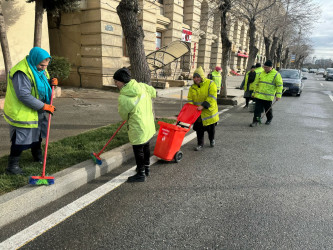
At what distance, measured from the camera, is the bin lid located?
446 cm

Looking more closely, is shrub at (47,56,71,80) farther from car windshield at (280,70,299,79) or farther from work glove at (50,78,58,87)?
car windshield at (280,70,299,79)

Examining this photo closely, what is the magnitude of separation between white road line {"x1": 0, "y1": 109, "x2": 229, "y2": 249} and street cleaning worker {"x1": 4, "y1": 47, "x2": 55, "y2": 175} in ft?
3.15

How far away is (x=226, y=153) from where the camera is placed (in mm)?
4762

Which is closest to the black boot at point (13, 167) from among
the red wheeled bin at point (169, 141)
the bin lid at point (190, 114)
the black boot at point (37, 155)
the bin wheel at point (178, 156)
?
the black boot at point (37, 155)

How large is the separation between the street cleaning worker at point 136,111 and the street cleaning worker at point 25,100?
0.93m

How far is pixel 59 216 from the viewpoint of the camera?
262 cm

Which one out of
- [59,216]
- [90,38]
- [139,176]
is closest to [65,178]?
[59,216]

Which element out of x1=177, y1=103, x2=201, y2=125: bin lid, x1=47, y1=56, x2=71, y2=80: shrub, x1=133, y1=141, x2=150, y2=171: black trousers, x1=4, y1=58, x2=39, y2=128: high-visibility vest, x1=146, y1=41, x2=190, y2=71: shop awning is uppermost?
x1=146, y1=41, x2=190, y2=71: shop awning

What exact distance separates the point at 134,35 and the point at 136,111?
9.49 feet

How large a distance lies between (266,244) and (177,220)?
0.89 meters

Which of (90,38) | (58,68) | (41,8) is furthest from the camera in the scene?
(90,38)

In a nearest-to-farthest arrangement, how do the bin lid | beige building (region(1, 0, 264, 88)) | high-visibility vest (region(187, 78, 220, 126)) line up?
the bin lid → high-visibility vest (region(187, 78, 220, 126)) → beige building (region(1, 0, 264, 88))

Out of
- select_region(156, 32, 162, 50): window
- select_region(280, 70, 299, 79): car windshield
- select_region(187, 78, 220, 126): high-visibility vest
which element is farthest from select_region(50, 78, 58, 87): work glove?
select_region(156, 32, 162, 50): window

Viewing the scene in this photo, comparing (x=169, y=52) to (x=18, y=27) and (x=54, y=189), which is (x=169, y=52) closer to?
(x=18, y=27)
